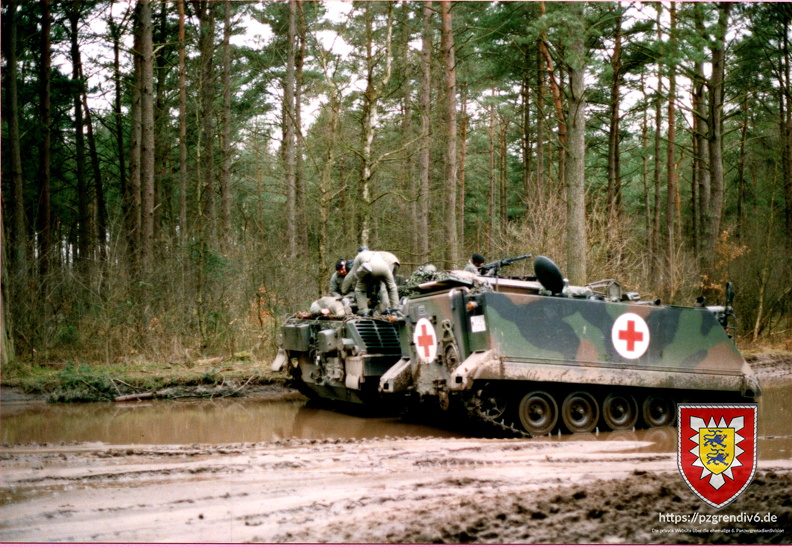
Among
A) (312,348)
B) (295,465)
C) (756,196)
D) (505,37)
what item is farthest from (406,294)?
(756,196)

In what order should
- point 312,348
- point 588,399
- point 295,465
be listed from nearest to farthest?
1. point 295,465
2. point 588,399
3. point 312,348

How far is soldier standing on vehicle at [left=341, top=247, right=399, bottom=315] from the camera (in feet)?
38.6

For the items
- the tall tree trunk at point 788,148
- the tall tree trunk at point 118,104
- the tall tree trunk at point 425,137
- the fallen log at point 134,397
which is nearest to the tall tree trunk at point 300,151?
the tall tree trunk at point 425,137

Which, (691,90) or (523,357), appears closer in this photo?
(523,357)

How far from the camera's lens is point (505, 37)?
20328 mm

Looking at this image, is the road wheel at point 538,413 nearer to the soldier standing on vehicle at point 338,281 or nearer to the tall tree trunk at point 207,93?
the soldier standing on vehicle at point 338,281

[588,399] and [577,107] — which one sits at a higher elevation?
[577,107]

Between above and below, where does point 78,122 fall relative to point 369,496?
above

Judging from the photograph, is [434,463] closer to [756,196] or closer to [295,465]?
[295,465]

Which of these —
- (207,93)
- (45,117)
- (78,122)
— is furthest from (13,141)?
(78,122)

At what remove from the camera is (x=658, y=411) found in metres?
10.1

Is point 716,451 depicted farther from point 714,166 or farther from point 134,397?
point 714,166

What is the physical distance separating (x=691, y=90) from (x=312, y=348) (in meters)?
15.1

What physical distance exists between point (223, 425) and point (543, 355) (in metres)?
4.16
